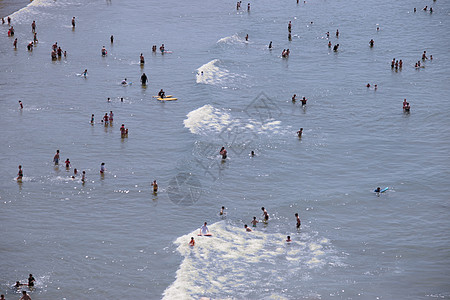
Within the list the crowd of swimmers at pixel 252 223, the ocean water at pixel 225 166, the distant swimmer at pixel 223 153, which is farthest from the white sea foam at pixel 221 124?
the crowd of swimmers at pixel 252 223

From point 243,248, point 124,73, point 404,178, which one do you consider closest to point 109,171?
point 243,248

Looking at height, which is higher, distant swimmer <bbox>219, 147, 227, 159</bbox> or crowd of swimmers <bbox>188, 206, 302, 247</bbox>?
distant swimmer <bbox>219, 147, 227, 159</bbox>

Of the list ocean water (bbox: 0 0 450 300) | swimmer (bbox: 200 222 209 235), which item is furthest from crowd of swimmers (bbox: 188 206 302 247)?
ocean water (bbox: 0 0 450 300)

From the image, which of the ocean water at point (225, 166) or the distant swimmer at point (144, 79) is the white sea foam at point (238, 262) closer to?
the ocean water at point (225, 166)

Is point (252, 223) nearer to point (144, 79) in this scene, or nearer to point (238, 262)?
point (238, 262)

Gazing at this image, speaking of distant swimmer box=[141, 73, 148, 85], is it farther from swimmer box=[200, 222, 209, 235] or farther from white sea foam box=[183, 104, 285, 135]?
swimmer box=[200, 222, 209, 235]

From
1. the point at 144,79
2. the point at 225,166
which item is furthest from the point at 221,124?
the point at 144,79
